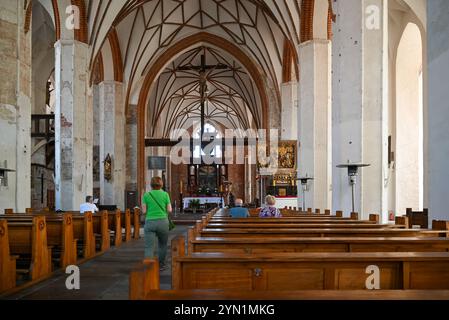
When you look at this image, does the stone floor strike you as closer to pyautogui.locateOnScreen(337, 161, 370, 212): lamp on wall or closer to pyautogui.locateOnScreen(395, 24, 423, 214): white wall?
pyautogui.locateOnScreen(337, 161, 370, 212): lamp on wall

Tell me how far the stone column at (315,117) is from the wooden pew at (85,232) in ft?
25.6

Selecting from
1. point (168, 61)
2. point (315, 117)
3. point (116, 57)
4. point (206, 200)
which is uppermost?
point (168, 61)

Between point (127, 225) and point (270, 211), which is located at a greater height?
point (270, 211)

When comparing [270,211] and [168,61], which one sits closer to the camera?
[270,211]

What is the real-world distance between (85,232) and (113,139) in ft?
45.9

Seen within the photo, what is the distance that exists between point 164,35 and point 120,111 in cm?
501

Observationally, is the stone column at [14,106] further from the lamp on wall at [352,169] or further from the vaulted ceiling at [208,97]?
the vaulted ceiling at [208,97]

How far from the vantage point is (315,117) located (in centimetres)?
1493

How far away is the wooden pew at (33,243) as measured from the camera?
6.28m

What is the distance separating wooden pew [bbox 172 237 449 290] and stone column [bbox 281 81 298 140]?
1885cm

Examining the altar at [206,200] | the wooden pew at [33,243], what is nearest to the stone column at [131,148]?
the altar at [206,200]

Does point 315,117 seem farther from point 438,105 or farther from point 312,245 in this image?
point 312,245

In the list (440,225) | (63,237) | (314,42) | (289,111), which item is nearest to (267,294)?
(440,225)

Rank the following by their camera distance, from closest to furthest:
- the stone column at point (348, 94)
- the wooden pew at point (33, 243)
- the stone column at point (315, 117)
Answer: the wooden pew at point (33, 243), the stone column at point (348, 94), the stone column at point (315, 117)
